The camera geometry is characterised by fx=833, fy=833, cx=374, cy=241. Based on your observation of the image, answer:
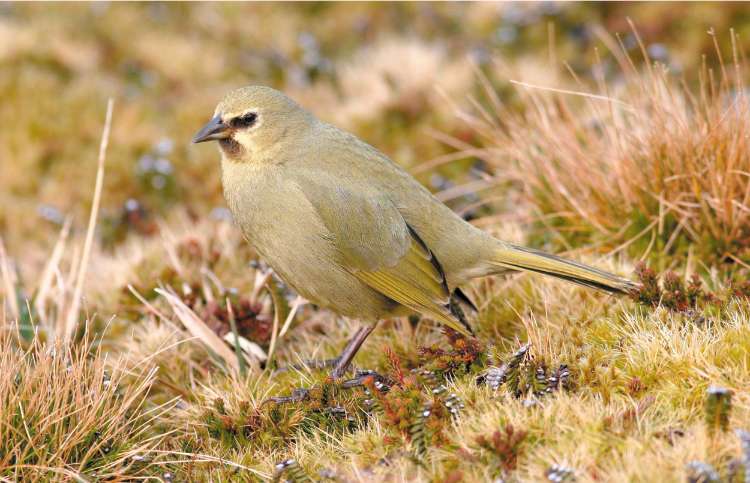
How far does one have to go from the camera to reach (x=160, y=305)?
5660 millimetres

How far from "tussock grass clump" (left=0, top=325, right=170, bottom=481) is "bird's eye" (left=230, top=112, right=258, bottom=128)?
1.59 m

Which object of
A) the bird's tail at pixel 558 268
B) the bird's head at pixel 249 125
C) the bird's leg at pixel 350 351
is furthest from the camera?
the bird's head at pixel 249 125

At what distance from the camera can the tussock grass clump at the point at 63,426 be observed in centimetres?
374

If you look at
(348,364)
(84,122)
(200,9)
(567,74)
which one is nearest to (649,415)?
(348,364)

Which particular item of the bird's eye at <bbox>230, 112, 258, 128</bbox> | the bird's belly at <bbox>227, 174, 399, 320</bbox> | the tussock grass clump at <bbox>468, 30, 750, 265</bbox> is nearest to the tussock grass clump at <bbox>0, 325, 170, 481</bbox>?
the bird's belly at <bbox>227, 174, 399, 320</bbox>

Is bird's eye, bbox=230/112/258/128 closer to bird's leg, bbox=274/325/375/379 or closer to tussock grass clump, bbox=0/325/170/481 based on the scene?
bird's leg, bbox=274/325/375/379

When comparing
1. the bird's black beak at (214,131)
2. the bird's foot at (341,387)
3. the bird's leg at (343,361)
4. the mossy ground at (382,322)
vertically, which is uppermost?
the bird's black beak at (214,131)

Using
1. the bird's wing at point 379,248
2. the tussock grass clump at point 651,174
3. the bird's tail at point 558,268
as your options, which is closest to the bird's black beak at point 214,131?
the bird's wing at point 379,248

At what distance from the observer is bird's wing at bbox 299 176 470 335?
15.1 feet

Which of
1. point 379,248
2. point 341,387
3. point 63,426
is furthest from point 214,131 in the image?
point 63,426

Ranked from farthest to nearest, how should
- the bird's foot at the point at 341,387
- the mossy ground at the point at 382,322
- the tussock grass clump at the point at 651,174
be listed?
the tussock grass clump at the point at 651,174, the bird's foot at the point at 341,387, the mossy ground at the point at 382,322

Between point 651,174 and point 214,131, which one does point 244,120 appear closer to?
point 214,131

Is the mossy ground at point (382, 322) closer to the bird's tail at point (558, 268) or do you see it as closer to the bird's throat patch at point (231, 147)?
the bird's tail at point (558, 268)

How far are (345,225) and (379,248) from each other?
24 centimetres
